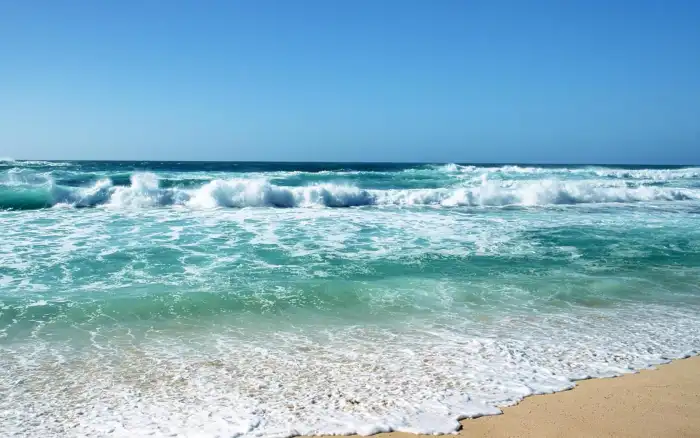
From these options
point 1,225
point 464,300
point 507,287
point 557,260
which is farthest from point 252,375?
point 1,225

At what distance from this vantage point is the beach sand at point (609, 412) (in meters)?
3.67

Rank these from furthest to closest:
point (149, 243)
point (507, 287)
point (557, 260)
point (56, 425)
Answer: point (149, 243), point (557, 260), point (507, 287), point (56, 425)

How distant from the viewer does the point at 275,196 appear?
20094 mm

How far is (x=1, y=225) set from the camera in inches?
532

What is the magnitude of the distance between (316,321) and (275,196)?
47.3ft

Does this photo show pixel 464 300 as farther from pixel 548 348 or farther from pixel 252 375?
pixel 252 375

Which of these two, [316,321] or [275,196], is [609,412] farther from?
[275,196]

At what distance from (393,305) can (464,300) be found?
1016 mm

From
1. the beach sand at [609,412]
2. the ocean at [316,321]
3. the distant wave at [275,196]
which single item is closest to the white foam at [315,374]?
the ocean at [316,321]

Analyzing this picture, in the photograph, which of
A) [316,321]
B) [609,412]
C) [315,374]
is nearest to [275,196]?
[316,321]

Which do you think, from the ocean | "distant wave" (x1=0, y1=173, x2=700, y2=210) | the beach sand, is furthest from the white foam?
"distant wave" (x1=0, y1=173, x2=700, y2=210)

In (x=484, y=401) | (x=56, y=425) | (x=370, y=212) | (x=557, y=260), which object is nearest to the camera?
(x=56, y=425)

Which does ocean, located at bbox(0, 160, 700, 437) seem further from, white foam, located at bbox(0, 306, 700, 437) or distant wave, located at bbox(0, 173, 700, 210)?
distant wave, located at bbox(0, 173, 700, 210)

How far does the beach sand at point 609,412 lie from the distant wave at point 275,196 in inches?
630
